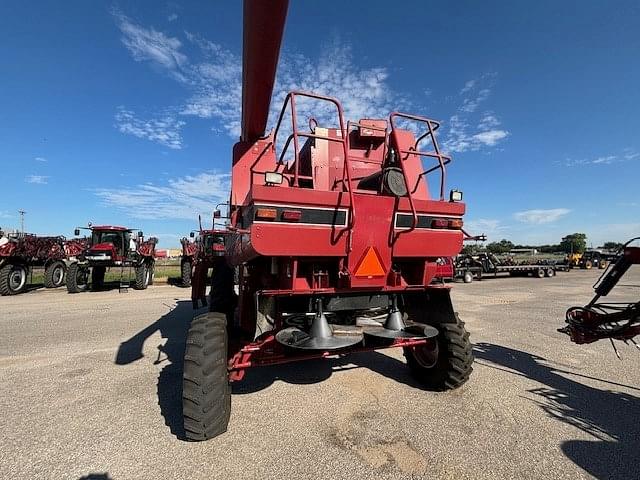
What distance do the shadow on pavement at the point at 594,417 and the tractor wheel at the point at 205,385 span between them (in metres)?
2.94

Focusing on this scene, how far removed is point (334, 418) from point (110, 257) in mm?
15544

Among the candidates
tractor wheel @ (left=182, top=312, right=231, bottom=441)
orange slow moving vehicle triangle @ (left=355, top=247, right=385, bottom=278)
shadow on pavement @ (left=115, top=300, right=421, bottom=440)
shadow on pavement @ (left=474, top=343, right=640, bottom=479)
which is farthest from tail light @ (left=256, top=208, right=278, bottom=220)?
shadow on pavement @ (left=474, top=343, right=640, bottom=479)

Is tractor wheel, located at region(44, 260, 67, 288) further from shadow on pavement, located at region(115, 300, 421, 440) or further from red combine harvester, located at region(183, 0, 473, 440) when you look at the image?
red combine harvester, located at region(183, 0, 473, 440)

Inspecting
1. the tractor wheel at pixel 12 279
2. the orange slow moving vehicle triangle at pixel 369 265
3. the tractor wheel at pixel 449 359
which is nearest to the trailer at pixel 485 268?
the tractor wheel at pixel 449 359

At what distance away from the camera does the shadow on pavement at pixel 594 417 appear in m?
2.71

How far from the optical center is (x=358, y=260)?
3.50 metres

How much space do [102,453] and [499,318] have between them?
28.9ft

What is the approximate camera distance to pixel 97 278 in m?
16.3

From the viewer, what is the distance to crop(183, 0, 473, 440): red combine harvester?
10.1ft

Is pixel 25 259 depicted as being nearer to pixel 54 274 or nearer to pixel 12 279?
pixel 12 279

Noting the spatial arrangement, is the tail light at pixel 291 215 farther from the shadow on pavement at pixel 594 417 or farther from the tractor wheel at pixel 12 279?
the tractor wheel at pixel 12 279

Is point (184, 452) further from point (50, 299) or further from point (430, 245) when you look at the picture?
point (50, 299)

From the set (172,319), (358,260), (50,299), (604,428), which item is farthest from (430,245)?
(50,299)

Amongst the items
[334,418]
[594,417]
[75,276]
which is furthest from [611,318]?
[75,276]
